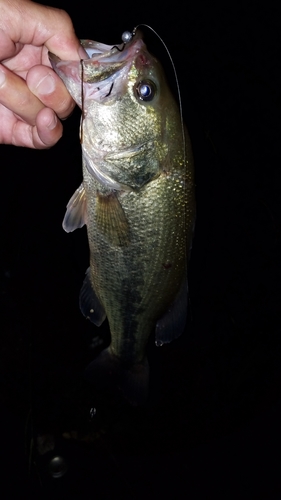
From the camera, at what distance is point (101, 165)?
133 centimetres

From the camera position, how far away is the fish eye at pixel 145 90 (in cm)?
129

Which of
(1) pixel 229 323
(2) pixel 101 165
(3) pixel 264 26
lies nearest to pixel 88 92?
(2) pixel 101 165

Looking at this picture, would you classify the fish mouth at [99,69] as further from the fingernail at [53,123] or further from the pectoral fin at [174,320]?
the pectoral fin at [174,320]

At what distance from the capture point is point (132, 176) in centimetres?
135

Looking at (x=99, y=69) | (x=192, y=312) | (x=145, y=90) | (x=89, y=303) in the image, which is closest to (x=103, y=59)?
(x=99, y=69)

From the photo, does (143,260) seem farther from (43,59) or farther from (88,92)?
(43,59)

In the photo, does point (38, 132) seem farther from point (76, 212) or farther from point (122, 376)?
point (122, 376)

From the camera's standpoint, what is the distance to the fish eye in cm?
129

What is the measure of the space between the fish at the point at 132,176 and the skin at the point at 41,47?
0.33 ft

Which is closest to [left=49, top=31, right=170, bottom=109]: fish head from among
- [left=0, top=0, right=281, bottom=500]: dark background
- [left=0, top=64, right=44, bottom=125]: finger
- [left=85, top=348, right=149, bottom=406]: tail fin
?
[left=0, top=64, right=44, bottom=125]: finger

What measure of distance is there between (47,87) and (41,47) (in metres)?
0.26

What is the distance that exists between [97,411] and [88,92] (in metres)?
2.52

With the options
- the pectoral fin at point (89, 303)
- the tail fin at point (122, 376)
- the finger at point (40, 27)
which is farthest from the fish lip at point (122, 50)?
the tail fin at point (122, 376)

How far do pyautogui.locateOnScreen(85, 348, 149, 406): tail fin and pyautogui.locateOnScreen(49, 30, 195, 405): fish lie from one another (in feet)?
1.32
